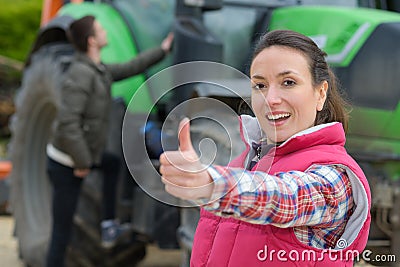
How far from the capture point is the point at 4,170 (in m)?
5.58

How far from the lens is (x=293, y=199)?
1330mm

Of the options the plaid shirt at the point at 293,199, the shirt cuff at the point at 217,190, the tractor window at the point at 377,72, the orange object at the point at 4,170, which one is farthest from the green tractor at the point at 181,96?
the orange object at the point at 4,170

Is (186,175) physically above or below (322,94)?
above

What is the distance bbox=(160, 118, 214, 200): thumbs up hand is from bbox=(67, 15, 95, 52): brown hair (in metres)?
2.79

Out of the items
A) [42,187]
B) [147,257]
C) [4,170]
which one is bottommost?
Result: [147,257]

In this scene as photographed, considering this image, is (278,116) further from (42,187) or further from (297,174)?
(42,187)

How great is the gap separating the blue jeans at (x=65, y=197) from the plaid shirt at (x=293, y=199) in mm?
2583

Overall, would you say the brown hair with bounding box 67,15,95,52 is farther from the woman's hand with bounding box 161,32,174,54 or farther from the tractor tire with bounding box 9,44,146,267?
the woman's hand with bounding box 161,32,174,54

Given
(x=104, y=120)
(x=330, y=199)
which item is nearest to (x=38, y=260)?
(x=104, y=120)

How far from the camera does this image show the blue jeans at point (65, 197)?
3914 millimetres

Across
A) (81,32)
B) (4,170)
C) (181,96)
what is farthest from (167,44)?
(4,170)


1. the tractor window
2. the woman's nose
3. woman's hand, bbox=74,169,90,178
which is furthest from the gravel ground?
the woman's nose

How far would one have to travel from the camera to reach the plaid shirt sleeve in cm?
123

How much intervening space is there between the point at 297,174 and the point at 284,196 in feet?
0.31
